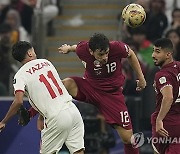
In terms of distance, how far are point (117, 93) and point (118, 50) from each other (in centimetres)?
74

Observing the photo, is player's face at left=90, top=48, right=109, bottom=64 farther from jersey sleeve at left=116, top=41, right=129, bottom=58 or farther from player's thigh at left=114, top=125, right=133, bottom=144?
player's thigh at left=114, top=125, right=133, bottom=144

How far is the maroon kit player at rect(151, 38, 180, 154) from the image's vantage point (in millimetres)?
12719

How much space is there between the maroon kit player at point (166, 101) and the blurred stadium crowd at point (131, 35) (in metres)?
3.74

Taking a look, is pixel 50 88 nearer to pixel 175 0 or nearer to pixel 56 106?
pixel 56 106

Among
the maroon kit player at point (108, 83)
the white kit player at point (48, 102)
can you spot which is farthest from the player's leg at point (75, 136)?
the maroon kit player at point (108, 83)

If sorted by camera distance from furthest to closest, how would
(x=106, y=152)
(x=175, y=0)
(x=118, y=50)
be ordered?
1. (x=175, y=0)
2. (x=106, y=152)
3. (x=118, y=50)

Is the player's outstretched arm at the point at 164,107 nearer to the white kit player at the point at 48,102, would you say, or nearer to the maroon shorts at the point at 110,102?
the white kit player at the point at 48,102

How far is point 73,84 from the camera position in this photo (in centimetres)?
1416

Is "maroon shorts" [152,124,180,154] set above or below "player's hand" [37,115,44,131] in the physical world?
below

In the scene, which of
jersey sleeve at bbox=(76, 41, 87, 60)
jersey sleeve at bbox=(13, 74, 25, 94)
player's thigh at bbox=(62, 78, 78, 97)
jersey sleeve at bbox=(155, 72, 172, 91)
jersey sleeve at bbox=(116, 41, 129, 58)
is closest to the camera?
jersey sleeve at bbox=(13, 74, 25, 94)

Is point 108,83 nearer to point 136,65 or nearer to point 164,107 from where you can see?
point 136,65

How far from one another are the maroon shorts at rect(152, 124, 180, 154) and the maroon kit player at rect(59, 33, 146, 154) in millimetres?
583

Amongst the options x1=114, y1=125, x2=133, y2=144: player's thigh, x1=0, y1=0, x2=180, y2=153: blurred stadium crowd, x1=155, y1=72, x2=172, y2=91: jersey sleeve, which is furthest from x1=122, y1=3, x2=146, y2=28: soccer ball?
x1=0, y1=0, x2=180, y2=153: blurred stadium crowd

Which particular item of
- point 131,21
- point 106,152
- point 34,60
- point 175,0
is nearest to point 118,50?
point 131,21
